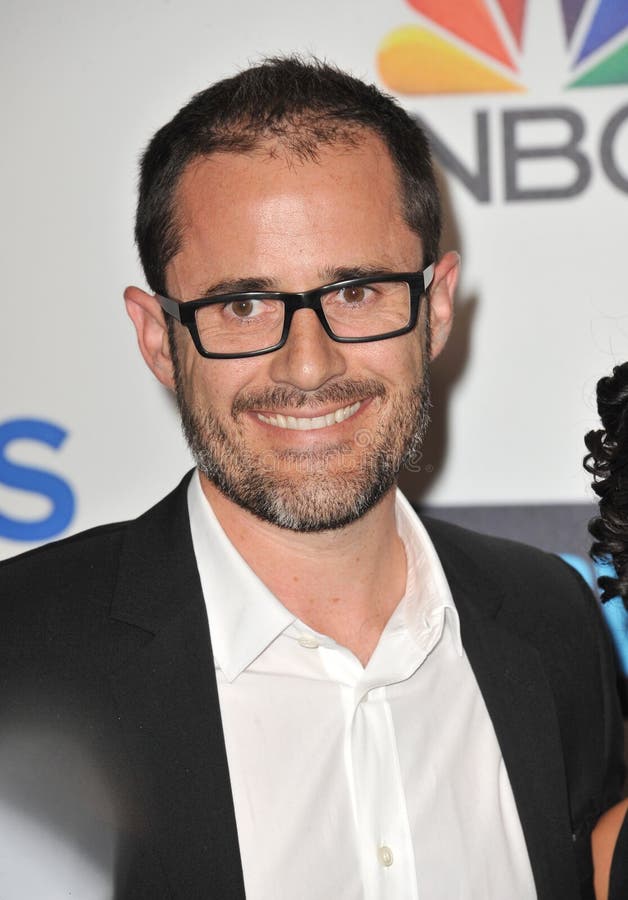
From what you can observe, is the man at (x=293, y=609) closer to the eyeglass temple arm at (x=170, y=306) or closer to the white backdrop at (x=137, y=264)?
the eyeglass temple arm at (x=170, y=306)

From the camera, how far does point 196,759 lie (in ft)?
5.17

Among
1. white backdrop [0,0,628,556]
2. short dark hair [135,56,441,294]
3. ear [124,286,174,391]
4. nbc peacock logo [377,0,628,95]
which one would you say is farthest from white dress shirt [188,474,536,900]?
nbc peacock logo [377,0,628,95]

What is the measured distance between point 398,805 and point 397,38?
5.45 feet

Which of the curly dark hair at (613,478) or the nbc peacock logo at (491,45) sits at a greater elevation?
the nbc peacock logo at (491,45)

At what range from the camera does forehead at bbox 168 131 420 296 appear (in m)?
1.69

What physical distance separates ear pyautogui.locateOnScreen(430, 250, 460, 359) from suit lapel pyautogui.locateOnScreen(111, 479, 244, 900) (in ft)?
2.06

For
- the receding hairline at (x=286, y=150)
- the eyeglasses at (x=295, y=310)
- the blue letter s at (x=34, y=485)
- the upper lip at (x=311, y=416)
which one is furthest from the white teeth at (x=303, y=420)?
the blue letter s at (x=34, y=485)

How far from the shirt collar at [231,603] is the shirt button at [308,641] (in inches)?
1.4

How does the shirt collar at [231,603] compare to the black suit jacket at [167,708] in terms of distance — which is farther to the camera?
the shirt collar at [231,603]

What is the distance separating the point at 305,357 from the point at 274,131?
384 mm

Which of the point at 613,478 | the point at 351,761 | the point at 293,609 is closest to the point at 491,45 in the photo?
the point at 613,478

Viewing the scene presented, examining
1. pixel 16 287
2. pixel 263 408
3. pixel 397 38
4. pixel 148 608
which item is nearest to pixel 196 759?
pixel 148 608

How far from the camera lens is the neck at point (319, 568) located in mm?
1825

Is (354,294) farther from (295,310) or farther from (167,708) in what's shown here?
(167,708)
